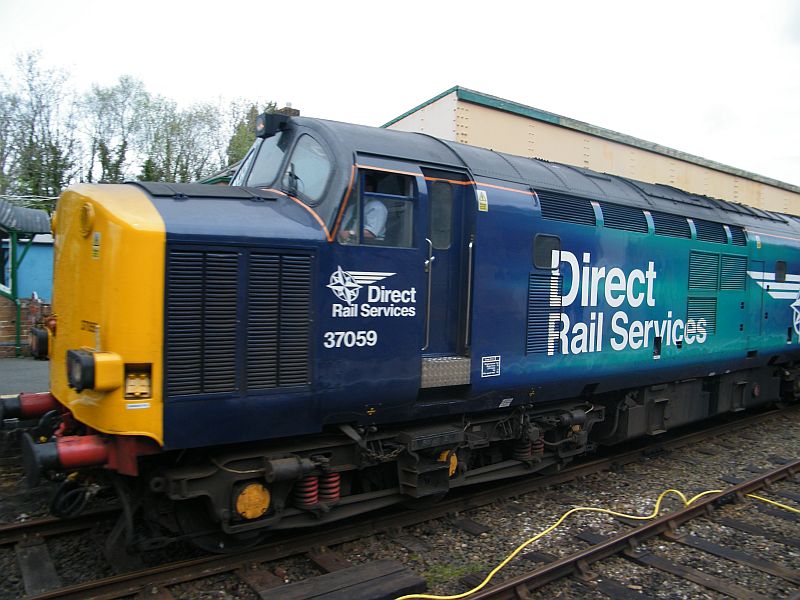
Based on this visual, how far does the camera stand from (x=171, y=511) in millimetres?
4504

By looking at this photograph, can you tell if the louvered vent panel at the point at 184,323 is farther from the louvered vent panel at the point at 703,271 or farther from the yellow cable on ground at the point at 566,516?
the louvered vent panel at the point at 703,271

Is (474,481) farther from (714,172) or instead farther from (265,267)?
(714,172)

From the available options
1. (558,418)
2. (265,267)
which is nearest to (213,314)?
(265,267)

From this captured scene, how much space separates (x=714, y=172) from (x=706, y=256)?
25.8 ft

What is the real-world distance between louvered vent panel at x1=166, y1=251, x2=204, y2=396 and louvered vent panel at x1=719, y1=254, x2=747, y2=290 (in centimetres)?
761

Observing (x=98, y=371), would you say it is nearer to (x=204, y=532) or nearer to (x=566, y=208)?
(x=204, y=532)

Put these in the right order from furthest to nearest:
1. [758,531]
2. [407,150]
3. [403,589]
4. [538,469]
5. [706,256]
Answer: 1. [706,256]
2. [538,469]
3. [758,531]
4. [407,150]
5. [403,589]

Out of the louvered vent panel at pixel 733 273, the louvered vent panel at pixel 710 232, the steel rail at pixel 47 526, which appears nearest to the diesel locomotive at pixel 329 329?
the steel rail at pixel 47 526

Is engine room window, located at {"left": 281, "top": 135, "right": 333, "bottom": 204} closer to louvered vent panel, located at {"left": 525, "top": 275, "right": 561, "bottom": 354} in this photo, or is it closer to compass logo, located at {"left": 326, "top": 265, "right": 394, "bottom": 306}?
compass logo, located at {"left": 326, "top": 265, "right": 394, "bottom": 306}

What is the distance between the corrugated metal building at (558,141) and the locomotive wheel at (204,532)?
699 centimetres

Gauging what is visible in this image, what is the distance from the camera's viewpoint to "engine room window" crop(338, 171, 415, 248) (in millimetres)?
4789

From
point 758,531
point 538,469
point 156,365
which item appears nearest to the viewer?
point 156,365

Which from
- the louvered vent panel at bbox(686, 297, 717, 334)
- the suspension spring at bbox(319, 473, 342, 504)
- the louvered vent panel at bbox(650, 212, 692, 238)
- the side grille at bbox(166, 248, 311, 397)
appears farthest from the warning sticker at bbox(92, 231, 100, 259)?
the louvered vent panel at bbox(686, 297, 717, 334)

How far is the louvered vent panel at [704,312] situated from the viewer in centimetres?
831
